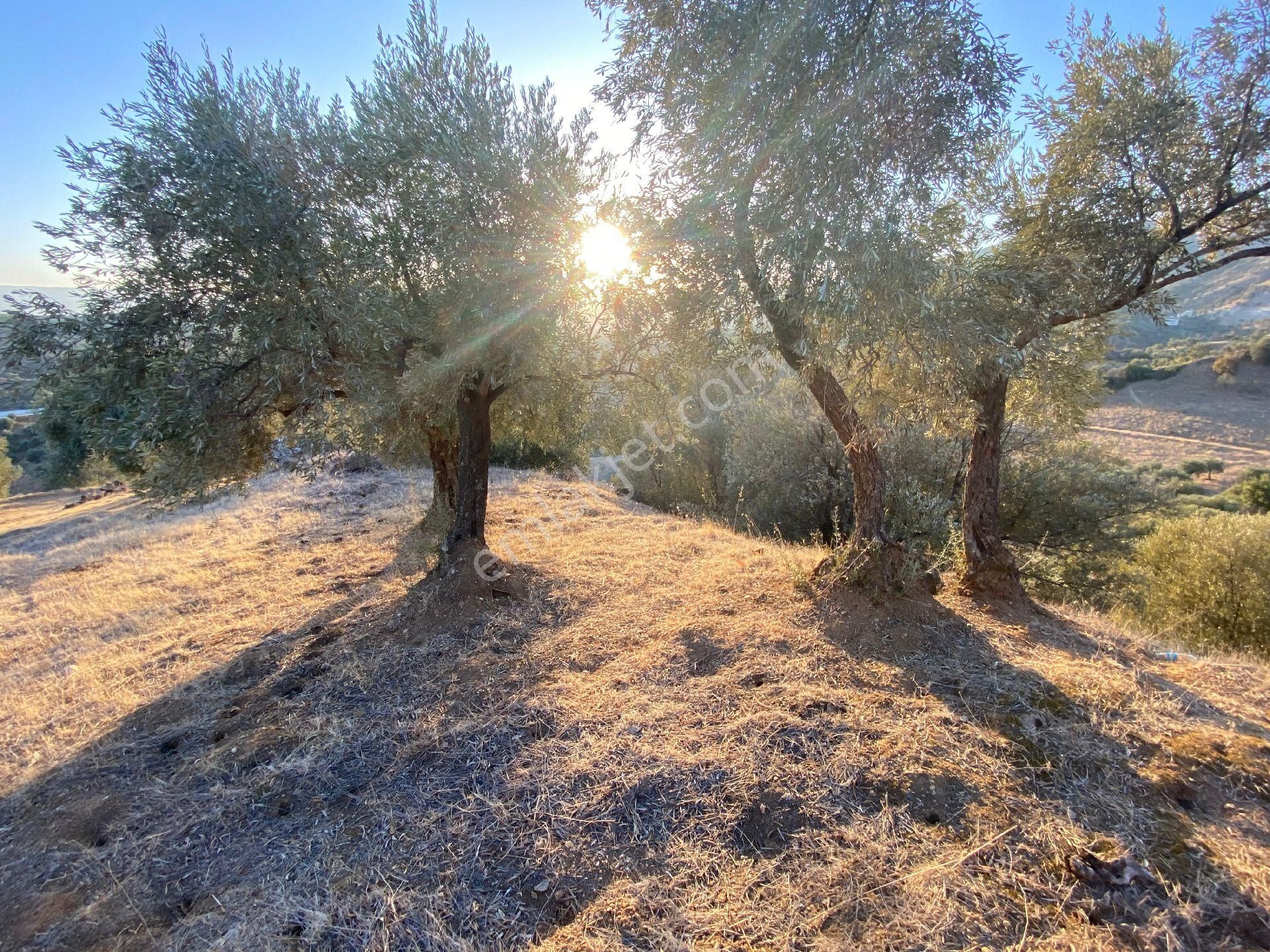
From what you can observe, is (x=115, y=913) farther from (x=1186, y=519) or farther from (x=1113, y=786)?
(x=1186, y=519)

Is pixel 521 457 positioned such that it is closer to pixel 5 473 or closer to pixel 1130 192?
pixel 1130 192

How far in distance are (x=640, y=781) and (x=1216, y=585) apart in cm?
1129

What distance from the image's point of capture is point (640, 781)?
128 inches

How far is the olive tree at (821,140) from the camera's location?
3.73 m

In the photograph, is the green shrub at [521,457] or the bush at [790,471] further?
the green shrub at [521,457]

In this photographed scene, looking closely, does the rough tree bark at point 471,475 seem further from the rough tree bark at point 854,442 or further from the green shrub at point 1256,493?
the green shrub at point 1256,493

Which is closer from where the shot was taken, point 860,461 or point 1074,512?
point 860,461

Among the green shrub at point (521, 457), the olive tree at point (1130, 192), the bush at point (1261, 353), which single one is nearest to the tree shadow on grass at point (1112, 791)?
the olive tree at point (1130, 192)

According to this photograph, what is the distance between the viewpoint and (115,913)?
8.85 feet

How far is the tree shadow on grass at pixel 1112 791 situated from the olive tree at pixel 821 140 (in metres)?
2.64

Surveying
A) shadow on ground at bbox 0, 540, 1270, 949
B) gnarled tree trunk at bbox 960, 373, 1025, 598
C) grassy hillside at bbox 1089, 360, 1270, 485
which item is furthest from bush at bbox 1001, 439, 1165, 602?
grassy hillside at bbox 1089, 360, 1270, 485

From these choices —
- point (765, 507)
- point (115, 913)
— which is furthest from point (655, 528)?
point (115, 913)

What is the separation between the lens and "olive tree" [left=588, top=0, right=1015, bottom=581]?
12.2 ft

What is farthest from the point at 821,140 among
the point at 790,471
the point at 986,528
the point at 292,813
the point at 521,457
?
the point at 521,457
